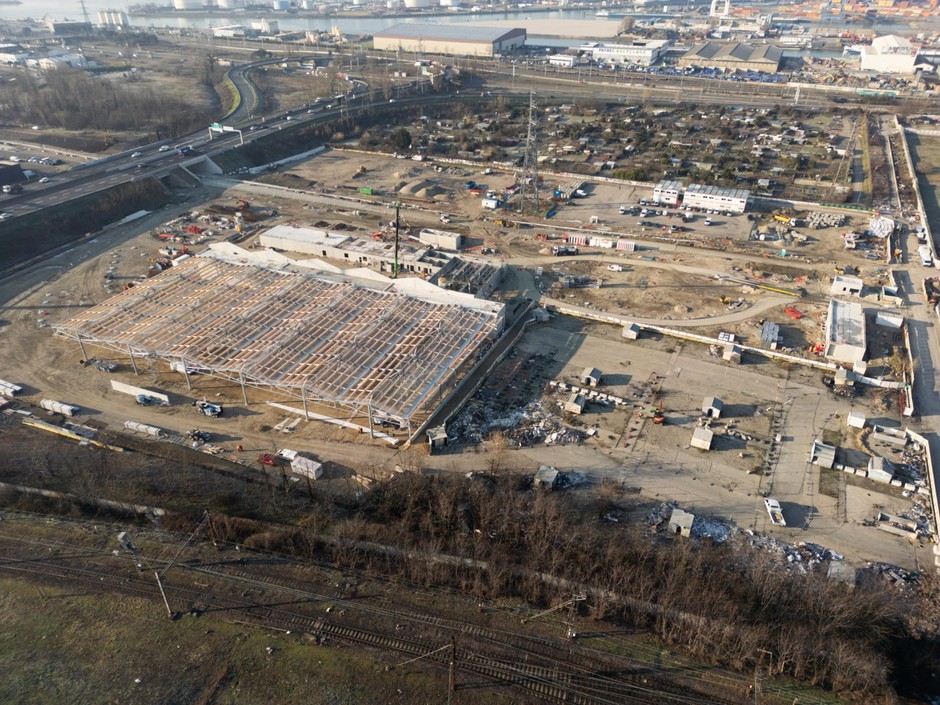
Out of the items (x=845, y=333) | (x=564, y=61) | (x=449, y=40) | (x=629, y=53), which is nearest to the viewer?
(x=845, y=333)

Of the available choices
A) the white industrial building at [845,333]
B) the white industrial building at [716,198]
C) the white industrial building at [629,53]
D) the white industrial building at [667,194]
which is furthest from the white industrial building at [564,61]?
the white industrial building at [845,333]

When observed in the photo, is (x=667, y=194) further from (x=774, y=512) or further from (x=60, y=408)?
(x=60, y=408)

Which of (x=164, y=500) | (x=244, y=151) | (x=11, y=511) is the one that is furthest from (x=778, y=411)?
(x=244, y=151)

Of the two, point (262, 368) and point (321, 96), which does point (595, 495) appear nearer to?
point (262, 368)

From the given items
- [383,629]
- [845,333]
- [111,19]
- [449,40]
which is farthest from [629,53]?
[111,19]

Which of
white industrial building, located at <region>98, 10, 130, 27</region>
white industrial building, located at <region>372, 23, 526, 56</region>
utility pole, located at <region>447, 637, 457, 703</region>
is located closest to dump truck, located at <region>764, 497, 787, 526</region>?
utility pole, located at <region>447, 637, 457, 703</region>

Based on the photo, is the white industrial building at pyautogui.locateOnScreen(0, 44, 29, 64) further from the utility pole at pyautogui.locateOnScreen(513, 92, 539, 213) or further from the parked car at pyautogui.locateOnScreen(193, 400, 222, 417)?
the parked car at pyautogui.locateOnScreen(193, 400, 222, 417)

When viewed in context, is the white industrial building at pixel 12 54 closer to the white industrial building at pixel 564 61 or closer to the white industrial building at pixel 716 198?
the white industrial building at pixel 564 61
